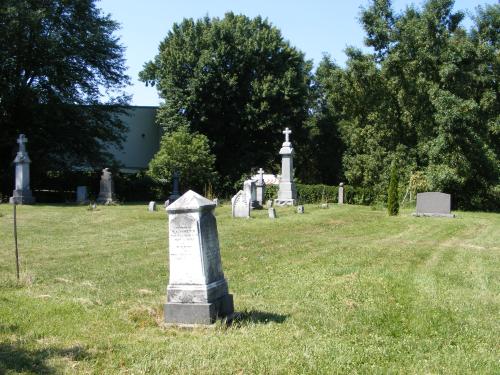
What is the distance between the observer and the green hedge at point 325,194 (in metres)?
33.0

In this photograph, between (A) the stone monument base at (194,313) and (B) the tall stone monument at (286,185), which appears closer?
(A) the stone monument base at (194,313)

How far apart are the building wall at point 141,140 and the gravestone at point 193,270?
134 ft

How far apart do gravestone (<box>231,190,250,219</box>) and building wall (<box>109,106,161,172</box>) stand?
91.2ft

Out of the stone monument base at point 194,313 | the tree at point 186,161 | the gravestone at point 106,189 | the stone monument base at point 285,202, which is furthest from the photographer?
the tree at point 186,161

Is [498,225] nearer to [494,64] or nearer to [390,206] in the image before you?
[390,206]

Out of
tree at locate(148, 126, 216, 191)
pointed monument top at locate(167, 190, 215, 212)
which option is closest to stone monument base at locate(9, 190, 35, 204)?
A: tree at locate(148, 126, 216, 191)

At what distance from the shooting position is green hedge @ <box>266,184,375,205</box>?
3297cm

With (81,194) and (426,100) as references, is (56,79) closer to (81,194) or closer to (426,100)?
(81,194)

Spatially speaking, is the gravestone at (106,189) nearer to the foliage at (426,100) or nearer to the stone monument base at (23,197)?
the stone monument base at (23,197)

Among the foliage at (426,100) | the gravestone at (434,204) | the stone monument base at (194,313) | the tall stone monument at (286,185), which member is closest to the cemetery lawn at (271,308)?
the stone monument base at (194,313)

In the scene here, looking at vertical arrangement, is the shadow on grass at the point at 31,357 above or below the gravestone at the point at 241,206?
below

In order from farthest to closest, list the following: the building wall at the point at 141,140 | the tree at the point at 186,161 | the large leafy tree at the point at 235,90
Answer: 1. the building wall at the point at 141,140
2. the large leafy tree at the point at 235,90
3. the tree at the point at 186,161

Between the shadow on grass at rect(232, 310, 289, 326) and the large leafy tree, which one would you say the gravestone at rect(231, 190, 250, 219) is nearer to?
the shadow on grass at rect(232, 310, 289, 326)

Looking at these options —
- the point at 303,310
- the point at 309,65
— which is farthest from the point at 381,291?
the point at 309,65
